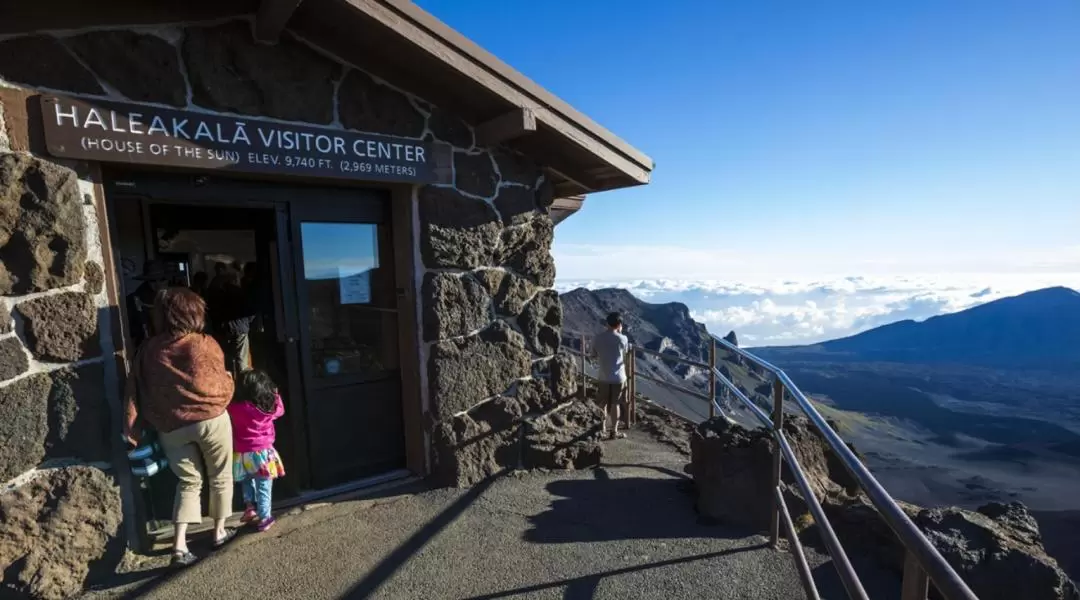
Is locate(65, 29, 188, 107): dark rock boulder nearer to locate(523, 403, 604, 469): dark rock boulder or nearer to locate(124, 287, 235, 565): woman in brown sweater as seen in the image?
locate(124, 287, 235, 565): woman in brown sweater

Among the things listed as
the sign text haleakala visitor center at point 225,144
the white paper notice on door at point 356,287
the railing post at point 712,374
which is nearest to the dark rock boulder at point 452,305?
the white paper notice on door at point 356,287

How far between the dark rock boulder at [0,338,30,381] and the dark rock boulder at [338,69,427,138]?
212 centimetres

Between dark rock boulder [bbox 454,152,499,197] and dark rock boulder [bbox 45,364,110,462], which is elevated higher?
dark rock boulder [bbox 454,152,499,197]

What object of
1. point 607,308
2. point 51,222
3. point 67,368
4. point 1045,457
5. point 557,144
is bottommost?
point 1045,457

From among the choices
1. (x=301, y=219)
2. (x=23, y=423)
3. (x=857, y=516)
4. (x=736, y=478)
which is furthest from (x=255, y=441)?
(x=857, y=516)

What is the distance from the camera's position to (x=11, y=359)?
2.63 meters

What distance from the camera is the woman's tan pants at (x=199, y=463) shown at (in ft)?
9.85

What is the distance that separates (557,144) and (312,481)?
320cm

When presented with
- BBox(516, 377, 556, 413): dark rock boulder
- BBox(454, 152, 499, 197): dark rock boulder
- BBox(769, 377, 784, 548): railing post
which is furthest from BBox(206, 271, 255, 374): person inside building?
BBox(769, 377, 784, 548): railing post

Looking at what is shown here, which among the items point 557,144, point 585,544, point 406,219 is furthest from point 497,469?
point 557,144

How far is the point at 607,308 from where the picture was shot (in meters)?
50.6

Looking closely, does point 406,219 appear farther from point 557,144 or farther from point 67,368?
point 67,368

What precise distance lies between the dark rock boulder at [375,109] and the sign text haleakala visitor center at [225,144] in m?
0.09

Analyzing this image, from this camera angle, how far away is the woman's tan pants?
9.85 feet
